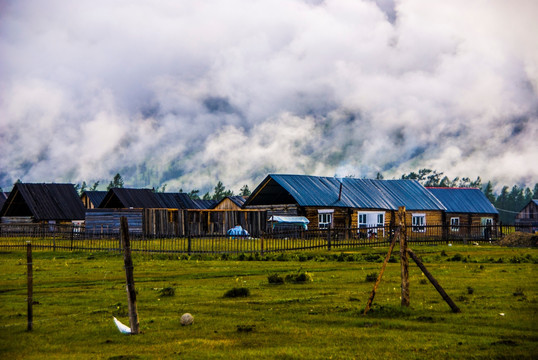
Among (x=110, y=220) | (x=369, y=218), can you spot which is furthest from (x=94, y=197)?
(x=369, y=218)

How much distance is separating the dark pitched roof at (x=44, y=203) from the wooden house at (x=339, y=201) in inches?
1073

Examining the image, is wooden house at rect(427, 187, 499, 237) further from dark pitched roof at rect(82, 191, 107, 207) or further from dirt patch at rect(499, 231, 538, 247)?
dark pitched roof at rect(82, 191, 107, 207)

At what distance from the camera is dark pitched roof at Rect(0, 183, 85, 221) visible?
270 ft

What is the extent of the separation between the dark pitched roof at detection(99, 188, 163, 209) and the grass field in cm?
5658

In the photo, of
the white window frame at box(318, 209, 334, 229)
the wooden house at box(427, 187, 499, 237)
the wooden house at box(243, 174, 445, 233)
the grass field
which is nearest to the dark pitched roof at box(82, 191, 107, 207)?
the wooden house at box(243, 174, 445, 233)

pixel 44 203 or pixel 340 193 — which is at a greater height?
pixel 340 193

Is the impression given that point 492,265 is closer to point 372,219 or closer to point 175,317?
point 175,317

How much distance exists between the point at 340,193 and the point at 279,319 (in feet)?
191

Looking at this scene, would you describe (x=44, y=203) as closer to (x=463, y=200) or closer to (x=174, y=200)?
(x=174, y=200)

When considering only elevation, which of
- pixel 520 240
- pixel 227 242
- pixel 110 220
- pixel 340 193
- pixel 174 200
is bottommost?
pixel 227 242

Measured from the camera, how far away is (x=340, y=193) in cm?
7231

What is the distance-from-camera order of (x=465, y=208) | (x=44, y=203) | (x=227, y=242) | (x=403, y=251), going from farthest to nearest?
(x=465, y=208)
(x=44, y=203)
(x=227, y=242)
(x=403, y=251)

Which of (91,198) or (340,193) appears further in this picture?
(91,198)

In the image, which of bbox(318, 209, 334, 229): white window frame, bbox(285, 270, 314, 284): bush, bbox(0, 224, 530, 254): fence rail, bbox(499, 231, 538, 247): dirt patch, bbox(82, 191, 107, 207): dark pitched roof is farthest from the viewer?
bbox(82, 191, 107, 207): dark pitched roof
